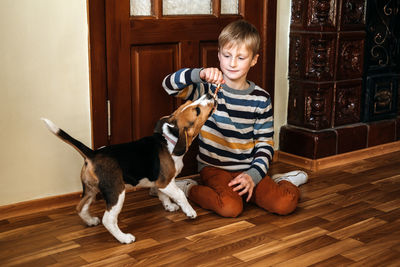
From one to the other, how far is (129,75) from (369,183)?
4.58 ft

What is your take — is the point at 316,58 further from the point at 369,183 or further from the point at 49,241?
the point at 49,241

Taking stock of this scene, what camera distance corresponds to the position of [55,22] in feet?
7.39

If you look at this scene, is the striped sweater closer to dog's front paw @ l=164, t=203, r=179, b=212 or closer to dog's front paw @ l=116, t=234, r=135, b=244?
dog's front paw @ l=164, t=203, r=179, b=212

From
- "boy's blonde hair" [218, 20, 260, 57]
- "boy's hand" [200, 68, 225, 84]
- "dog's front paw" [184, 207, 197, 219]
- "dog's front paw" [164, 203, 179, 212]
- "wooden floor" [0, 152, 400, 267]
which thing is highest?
"boy's blonde hair" [218, 20, 260, 57]

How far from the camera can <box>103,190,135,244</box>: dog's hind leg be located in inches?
78.2

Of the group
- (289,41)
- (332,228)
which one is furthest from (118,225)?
(289,41)

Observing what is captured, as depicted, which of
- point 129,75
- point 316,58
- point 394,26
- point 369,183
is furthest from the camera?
point 394,26

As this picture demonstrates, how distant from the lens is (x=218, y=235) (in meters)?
2.09

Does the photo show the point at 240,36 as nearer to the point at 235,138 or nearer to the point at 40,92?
the point at 235,138

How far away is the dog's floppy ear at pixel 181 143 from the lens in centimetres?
210

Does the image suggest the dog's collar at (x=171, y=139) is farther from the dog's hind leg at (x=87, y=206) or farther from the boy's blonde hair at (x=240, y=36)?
the boy's blonde hair at (x=240, y=36)

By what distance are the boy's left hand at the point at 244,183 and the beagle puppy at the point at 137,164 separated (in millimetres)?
234

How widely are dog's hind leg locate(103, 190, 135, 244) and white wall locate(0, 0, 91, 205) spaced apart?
1.66 ft

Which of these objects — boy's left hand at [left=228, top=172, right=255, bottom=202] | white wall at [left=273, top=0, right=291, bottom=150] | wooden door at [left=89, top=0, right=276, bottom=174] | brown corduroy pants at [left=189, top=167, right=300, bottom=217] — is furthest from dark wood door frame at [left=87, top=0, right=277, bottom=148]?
white wall at [left=273, top=0, right=291, bottom=150]
